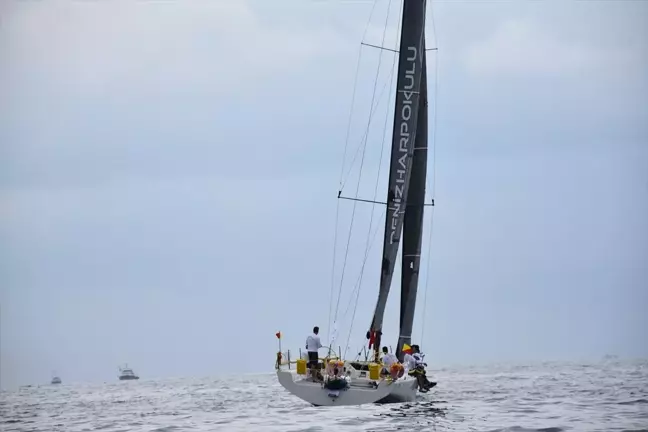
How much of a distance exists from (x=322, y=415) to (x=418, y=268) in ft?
45.0

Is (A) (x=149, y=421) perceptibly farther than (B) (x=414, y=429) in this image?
Yes

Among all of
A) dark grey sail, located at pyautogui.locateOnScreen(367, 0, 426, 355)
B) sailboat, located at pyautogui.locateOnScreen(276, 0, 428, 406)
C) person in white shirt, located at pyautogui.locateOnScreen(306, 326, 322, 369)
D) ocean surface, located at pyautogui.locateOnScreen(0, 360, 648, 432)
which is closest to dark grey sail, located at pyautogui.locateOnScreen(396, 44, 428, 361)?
sailboat, located at pyautogui.locateOnScreen(276, 0, 428, 406)

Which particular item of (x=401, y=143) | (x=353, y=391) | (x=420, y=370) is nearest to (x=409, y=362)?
(x=420, y=370)

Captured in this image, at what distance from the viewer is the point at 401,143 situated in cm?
5050

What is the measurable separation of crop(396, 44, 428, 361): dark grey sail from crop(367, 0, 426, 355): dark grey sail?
1.72 m

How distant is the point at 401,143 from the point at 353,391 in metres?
12.7

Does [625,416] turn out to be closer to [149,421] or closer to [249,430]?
[249,430]

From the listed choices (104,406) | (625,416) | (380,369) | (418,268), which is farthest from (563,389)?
(104,406)

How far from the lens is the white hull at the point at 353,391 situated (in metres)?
42.0

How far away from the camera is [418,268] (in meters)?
52.6

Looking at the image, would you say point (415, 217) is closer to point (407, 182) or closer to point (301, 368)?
point (407, 182)

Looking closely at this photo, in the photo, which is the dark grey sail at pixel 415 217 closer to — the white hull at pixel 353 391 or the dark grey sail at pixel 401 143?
the dark grey sail at pixel 401 143

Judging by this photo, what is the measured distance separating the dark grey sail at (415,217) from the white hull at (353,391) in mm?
8658

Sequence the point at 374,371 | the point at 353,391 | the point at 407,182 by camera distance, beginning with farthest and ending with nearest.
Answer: the point at 407,182 → the point at 374,371 → the point at 353,391
